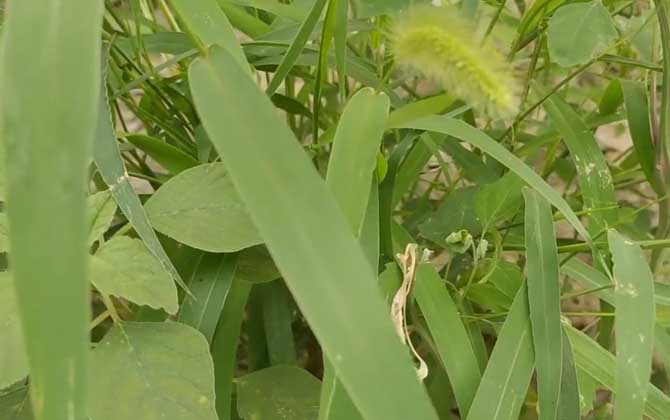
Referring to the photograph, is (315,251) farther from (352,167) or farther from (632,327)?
(632,327)

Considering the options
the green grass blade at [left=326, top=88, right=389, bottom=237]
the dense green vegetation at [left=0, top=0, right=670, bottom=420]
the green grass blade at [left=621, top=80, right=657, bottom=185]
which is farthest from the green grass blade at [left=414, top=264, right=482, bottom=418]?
the green grass blade at [left=621, top=80, right=657, bottom=185]

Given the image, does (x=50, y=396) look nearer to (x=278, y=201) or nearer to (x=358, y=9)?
(x=278, y=201)

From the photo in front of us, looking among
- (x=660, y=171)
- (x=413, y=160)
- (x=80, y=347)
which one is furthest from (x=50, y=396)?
(x=660, y=171)

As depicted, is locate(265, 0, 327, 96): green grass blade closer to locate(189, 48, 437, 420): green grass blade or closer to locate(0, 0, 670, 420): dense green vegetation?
locate(0, 0, 670, 420): dense green vegetation

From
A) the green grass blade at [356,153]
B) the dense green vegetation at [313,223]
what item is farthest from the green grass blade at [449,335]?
the green grass blade at [356,153]

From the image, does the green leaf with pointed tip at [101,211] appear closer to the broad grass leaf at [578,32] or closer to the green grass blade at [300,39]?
the green grass blade at [300,39]
